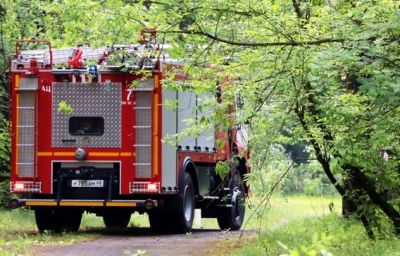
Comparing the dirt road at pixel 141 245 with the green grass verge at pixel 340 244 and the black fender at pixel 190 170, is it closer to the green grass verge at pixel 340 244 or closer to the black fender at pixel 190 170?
the green grass verge at pixel 340 244

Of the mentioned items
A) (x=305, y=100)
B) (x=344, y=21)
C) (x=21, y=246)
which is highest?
(x=344, y=21)

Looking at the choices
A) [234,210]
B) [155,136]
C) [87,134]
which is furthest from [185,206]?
[234,210]

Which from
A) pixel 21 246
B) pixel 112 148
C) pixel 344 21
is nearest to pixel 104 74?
pixel 112 148

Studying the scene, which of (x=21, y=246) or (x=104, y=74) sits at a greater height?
(x=104, y=74)

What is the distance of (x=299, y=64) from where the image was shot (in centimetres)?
909

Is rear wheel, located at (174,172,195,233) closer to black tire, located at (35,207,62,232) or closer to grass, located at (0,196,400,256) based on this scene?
grass, located at (0,196,400,256)

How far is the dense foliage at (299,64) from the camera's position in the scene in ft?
26.8

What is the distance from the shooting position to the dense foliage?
8.18 m

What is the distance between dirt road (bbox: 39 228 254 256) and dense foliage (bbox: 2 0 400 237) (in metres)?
1.76

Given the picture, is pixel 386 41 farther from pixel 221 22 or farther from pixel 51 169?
pixel 51 169

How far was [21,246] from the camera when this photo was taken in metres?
12.8

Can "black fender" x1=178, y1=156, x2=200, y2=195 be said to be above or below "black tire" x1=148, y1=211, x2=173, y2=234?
above

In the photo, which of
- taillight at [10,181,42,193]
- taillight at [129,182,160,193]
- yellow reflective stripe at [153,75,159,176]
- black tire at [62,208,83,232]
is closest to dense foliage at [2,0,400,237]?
yellow reflective stripe at [153,75,159,176]

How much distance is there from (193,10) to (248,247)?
4272 millimetres
